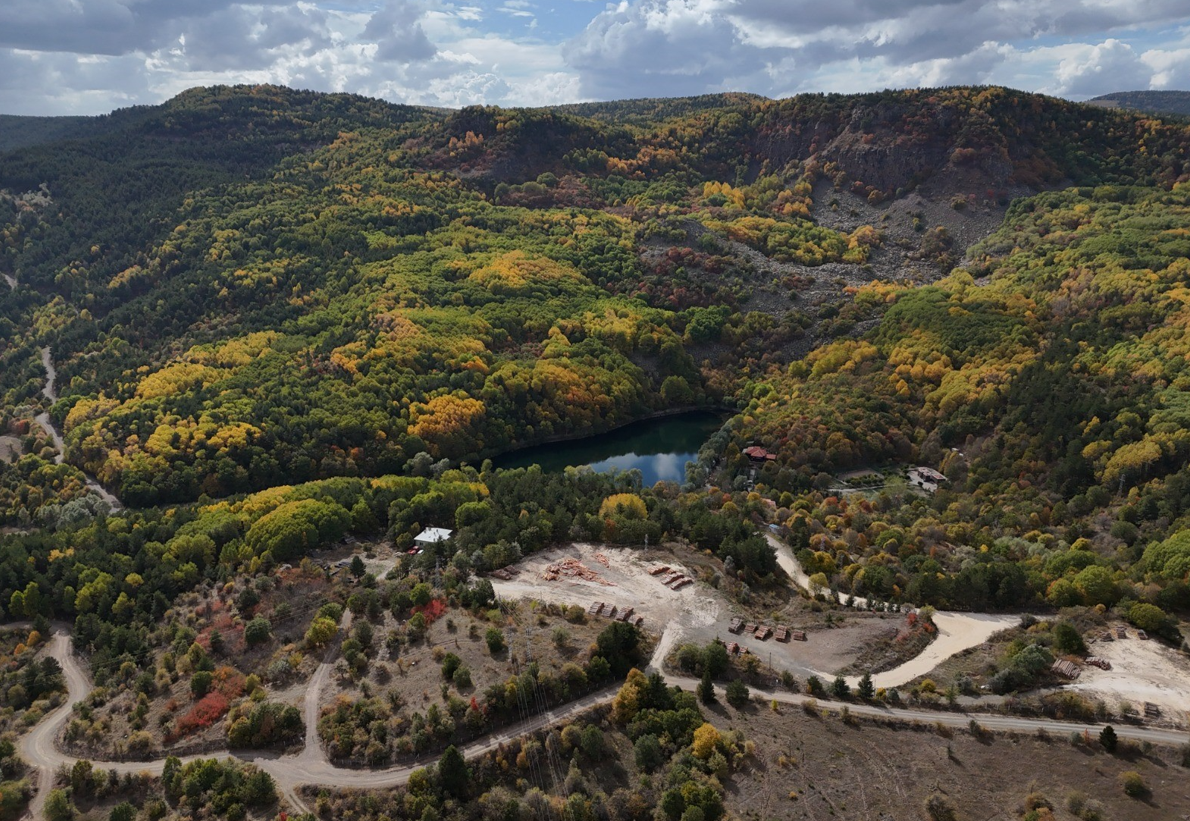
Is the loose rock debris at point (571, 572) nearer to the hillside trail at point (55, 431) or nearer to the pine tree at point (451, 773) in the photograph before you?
the pine tree at point (451, 773)

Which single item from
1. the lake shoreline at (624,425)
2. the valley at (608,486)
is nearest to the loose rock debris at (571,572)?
the valley at (608,486)

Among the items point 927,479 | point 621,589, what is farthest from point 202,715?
point 927,479

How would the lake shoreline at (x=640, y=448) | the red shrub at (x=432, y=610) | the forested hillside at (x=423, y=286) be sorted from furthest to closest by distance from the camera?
the lake shoreline at (x=640, y=448) → the forested hillside at (x=423, y=286) → the red shrub at (x=432, y=610)

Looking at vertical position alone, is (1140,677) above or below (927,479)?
above

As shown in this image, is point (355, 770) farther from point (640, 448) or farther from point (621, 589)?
point (640, 448)

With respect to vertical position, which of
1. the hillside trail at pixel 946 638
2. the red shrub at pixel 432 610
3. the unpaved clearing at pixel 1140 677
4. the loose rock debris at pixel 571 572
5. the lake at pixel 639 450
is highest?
the unpaved clearing at pixel 1140 677

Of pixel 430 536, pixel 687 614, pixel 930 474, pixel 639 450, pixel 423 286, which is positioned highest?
pixel 423 286

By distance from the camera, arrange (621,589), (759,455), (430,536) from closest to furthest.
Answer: (621,589), (430,536), (759,455)

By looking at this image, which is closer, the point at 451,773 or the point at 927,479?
the point at 451,773
